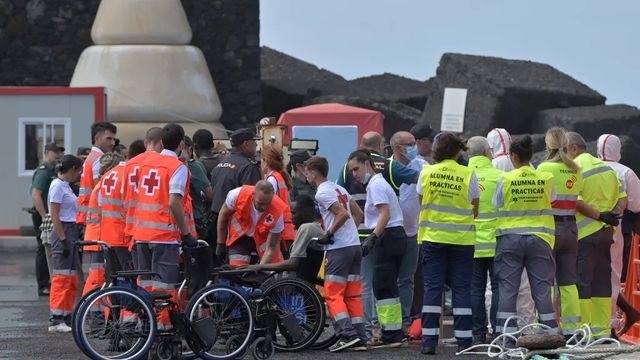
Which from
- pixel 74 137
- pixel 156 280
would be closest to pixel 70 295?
pixel 156 280

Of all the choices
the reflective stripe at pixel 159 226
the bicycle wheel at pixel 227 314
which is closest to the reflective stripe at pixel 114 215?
the reflective stripe at pixel 159 226

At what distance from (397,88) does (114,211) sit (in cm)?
2444

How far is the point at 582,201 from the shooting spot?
14117mm

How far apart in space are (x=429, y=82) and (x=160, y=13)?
9649 millimetres

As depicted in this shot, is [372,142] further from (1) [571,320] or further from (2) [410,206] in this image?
(1) [571,320]

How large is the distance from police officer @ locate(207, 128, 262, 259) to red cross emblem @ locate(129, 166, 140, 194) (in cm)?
206

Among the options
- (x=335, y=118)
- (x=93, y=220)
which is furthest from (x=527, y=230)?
(x=335, y=118)

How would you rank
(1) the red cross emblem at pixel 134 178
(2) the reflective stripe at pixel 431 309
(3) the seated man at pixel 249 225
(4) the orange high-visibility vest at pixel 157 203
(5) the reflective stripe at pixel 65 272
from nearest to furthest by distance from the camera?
(4) the orange high-visibility vest at pixel 157 203 < (1) the red cross emblem at pixel 134 178 < (2) the reflective stripe at pixel 431 309 < (3) the seated man at pixel 249 225 < (5) the reflective stripe at pixel 65 272

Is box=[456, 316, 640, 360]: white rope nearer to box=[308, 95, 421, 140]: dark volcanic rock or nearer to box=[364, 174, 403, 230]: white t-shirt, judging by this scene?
box=[364, 174, 403, 230]: white t-shirt

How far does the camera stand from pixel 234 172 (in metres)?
15.1

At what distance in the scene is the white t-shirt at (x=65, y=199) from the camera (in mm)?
15680

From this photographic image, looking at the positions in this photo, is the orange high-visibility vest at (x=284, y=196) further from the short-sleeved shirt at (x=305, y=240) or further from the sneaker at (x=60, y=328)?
the sneaker at (x=60, y=328)

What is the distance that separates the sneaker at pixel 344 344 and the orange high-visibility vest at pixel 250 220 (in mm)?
868

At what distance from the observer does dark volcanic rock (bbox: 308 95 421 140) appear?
105ft
